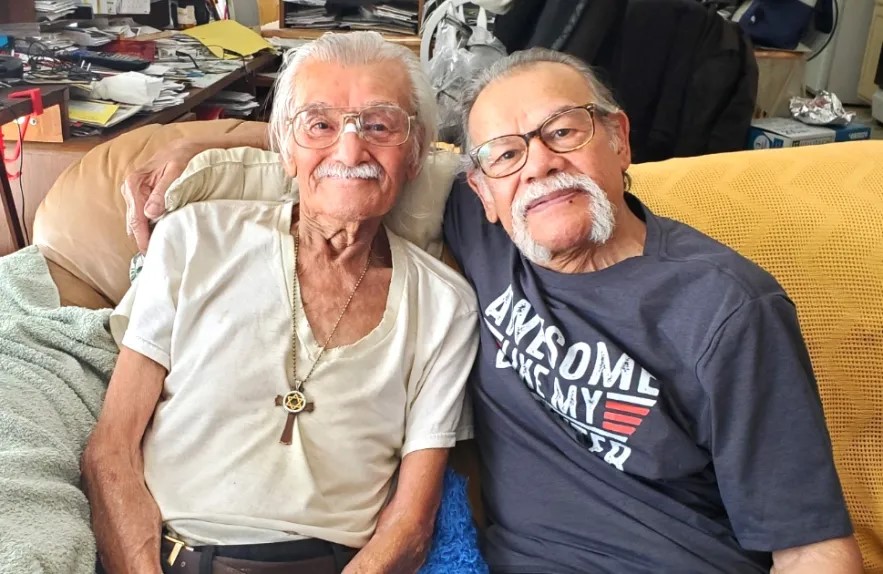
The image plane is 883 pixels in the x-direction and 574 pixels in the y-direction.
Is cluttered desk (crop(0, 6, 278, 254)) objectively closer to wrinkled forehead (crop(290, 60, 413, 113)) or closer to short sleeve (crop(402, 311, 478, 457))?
wrinkled forehead (crop(290, 60, 413, 113))

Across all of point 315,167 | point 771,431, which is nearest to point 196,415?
point 315,167

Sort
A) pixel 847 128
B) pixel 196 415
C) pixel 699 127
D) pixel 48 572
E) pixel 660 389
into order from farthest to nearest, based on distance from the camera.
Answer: pixel 847 128, pixel 699 127, pixel 196 415, pixel 660 389, pixel 48 572

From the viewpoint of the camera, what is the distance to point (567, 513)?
1.21 metres

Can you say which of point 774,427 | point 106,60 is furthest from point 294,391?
point 106,60

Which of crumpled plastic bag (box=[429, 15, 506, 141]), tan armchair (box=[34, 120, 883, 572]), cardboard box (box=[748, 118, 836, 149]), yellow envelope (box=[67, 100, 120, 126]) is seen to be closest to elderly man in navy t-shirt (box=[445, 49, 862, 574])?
tan armchair (box=[34, 120, 883, 572])

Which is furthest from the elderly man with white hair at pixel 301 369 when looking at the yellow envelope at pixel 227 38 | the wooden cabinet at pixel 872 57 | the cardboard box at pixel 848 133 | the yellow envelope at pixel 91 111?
the wooden cabinet at pixel 872 57

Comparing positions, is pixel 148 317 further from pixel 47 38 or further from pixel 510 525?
pixel 47 38

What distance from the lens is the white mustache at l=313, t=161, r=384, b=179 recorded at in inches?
49.5

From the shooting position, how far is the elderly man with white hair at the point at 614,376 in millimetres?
1003

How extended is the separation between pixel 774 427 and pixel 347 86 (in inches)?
33.8

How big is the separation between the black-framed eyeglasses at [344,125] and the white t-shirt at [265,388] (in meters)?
0.18

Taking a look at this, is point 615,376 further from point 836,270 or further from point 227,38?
point 227,38

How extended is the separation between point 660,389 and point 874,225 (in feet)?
2.03

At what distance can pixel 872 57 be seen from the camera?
5.73 meters
